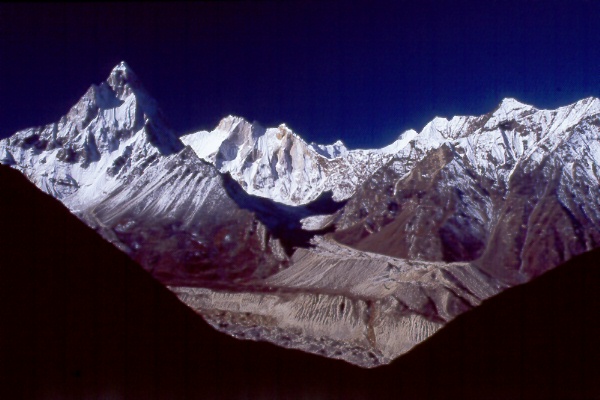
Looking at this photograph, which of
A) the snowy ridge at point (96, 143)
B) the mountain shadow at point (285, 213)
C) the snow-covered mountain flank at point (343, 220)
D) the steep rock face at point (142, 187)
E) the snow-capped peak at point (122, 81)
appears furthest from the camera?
the snow-capped peak at point (122, 81)

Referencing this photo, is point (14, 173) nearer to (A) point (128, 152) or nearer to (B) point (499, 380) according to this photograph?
(B) point (499, 380)

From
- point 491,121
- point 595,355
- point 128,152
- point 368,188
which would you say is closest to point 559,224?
point 368,188

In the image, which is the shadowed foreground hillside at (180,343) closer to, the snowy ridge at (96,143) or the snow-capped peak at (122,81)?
the snowy ridge at (96,143)

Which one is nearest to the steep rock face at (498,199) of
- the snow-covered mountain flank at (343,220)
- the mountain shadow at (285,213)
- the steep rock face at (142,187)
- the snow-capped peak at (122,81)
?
the snow-covered mountain flank at (343,220)

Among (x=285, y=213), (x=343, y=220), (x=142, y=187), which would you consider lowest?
(x=142, y=187)

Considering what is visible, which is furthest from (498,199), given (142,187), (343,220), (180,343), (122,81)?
(180,343)

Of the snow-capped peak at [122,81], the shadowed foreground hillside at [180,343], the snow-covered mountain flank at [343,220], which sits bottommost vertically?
the shadowed foreground hillside at [180,343]

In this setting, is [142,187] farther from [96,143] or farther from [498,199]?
[498,199]
